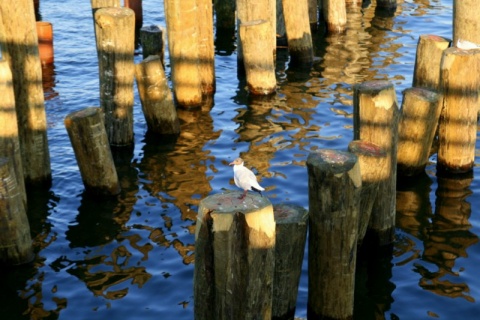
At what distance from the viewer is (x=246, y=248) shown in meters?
6.34

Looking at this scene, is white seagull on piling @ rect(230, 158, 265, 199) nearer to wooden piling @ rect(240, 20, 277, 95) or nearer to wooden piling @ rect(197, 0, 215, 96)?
wooden piling @ rect(240, 20, 277, 95)

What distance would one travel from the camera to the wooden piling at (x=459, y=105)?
988 centimetres

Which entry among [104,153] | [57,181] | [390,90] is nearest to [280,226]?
[390,90]

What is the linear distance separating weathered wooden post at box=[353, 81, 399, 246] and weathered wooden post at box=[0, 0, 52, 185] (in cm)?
367

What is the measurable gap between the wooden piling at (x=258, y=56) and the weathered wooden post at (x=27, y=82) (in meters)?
3.81

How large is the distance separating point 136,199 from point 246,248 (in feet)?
13.3

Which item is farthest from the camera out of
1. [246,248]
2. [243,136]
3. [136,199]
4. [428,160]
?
[243,136]

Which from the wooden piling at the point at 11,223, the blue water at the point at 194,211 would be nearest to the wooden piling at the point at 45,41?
the blue water at the point at 194,211

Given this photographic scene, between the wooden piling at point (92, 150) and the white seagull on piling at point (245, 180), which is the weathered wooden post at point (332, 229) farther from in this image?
the wooden piling at point (92, 150)

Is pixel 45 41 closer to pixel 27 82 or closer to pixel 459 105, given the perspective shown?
pixel 27 82

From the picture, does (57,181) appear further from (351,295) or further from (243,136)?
(351,295)

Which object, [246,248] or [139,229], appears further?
[139,229]

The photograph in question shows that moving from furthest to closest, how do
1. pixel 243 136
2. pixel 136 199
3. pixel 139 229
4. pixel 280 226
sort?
pixel 243 136 < pixel 136 199 < pixel 139 229 < pixel 280 226

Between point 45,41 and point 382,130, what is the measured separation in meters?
8.15
